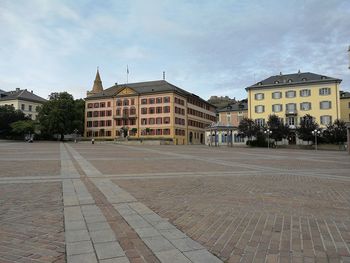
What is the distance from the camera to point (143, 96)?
3366 inches

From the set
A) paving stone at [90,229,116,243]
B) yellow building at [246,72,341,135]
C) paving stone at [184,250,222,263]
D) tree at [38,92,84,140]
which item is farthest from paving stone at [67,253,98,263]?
tree at [38,92,84,140]

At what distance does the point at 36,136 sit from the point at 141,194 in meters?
87.1

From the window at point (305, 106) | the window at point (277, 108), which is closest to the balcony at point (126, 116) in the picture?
the window at point (277, 108)

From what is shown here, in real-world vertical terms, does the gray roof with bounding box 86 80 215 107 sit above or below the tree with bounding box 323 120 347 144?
above

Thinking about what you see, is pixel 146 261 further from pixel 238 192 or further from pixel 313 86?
pixel 313 86

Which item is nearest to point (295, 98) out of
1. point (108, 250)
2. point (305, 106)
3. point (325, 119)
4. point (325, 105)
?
point (305, 106)

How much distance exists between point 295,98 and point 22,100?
275 ft

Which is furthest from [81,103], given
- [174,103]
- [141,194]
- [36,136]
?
[141,194]

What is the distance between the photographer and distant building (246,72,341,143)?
6262 centimetres

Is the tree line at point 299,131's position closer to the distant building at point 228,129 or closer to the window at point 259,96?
the distant building at point 228,129

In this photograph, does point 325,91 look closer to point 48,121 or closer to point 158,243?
point 48,121

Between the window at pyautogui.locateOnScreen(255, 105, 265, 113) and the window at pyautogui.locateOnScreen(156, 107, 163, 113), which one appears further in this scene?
the window at pyautogui.locateOnScreen(156, 107, 163, 113)

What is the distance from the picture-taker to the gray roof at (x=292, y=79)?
63.6m

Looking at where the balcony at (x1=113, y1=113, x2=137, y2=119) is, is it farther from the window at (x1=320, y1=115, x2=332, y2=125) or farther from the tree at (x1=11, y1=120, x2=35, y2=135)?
the window at (x1=320, y1=115, x2=332, y2=125)
